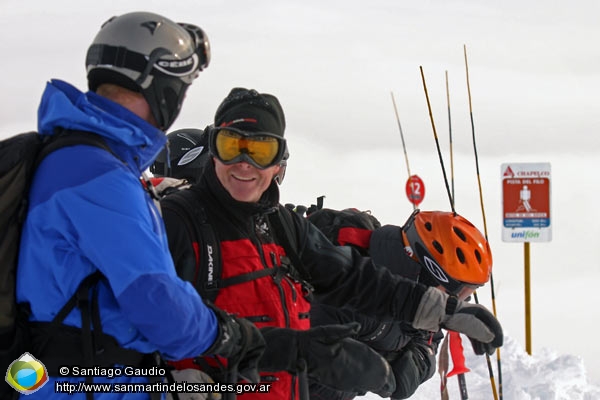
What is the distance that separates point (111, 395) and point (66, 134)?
2.71 feet

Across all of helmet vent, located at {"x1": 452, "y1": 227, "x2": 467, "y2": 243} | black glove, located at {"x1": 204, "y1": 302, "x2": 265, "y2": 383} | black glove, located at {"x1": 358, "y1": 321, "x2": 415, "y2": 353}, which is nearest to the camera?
black glove, located at {"x1": 204, "y1": 302, "x2": 265, "y2": 383}

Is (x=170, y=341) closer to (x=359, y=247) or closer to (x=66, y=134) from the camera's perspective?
(x=66, y=134)

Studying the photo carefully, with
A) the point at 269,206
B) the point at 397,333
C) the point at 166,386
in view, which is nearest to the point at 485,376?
the point at 397,333

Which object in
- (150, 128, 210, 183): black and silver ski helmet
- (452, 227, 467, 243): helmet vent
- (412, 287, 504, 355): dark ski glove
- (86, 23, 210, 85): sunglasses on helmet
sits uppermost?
(86, 23, 210, 85): sunglasses on helmet

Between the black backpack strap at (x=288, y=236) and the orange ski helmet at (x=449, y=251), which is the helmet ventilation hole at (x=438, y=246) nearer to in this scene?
the orange ski helmet at (x=449, y=251)

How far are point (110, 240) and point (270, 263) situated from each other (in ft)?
4.40

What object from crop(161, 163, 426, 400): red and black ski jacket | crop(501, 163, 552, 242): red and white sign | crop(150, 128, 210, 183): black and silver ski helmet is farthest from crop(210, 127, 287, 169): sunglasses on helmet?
crop(501, 163, 552, 242): red and white sign

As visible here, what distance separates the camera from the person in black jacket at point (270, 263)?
3736 mm

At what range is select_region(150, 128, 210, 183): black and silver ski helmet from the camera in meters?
6.41

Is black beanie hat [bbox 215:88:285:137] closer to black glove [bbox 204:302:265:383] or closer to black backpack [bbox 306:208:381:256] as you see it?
black glove [bbox 204:302:265:383]

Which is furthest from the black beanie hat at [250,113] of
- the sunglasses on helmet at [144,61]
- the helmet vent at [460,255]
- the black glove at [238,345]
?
the helmet vent at [460,255]

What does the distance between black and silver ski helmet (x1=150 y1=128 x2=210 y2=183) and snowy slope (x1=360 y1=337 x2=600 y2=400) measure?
11.8ft

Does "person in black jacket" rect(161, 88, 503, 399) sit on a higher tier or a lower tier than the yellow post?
higher

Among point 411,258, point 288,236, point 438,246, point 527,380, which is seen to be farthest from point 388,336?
point 527,380
